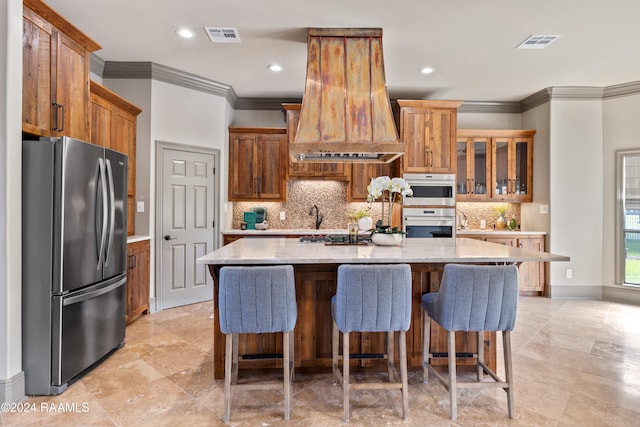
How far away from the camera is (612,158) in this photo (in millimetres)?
4832

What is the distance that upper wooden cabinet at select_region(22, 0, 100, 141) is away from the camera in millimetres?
2373

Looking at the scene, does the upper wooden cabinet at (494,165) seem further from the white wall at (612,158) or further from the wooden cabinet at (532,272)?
the white wall at (612,158)

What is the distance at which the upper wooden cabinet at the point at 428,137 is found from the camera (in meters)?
4.92

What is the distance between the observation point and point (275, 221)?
5574mm

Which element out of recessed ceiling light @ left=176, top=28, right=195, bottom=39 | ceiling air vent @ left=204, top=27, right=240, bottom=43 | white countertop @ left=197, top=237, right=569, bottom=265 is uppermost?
ceiling air vent @ left=204, top=27, right=240, bottom=43

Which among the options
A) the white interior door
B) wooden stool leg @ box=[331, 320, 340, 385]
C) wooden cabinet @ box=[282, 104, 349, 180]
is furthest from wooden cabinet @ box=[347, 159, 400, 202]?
wooden stool leg @ box=[331, 320, 340, 385]

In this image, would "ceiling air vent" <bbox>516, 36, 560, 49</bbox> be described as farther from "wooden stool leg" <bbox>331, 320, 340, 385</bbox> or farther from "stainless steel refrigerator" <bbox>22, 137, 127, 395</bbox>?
"stainless steel refrigerator" <bbox>22, 137, 127, 395</bbox>

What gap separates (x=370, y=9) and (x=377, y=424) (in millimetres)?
3142

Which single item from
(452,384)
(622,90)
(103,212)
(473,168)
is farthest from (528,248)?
(103,212)

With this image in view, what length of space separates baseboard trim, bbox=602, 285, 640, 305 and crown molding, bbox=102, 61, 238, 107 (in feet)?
20.1

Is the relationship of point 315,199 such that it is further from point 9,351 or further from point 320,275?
point 9,351

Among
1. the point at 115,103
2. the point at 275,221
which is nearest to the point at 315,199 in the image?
the point at 275,221

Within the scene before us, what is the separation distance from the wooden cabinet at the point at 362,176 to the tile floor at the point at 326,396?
2840 mm

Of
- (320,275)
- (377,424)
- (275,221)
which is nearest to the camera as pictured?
(377,424)
